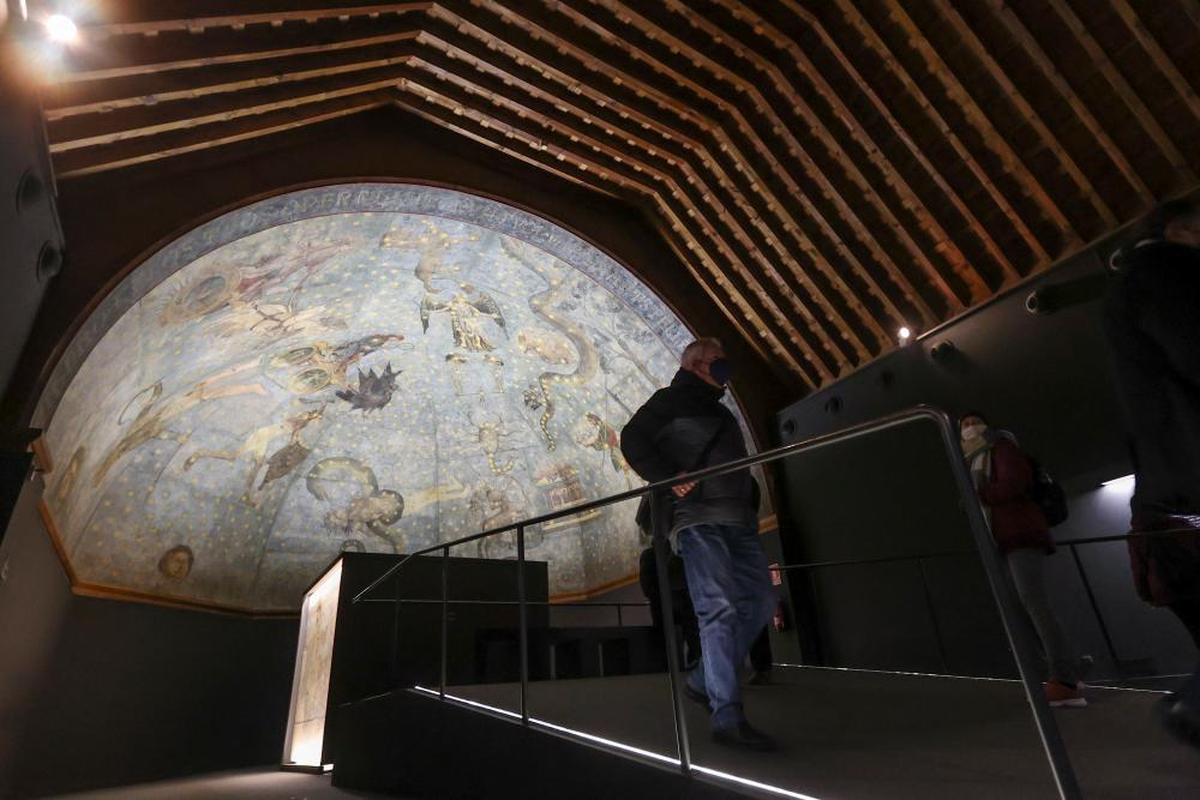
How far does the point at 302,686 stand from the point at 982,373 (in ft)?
28.6

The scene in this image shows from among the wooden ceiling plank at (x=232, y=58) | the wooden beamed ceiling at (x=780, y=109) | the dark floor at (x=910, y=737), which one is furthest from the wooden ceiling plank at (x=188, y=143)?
the dark floor at (x=910, y=737)

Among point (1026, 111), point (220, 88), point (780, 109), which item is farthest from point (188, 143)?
point (1026, 111)

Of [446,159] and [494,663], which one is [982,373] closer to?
[494,663]

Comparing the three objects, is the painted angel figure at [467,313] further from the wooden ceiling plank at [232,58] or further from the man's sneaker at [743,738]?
the man's sneaker at [743,738]

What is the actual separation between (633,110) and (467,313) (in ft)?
14.6

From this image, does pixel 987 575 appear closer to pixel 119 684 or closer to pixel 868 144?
pixel 868 144

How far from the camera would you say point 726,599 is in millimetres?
2662

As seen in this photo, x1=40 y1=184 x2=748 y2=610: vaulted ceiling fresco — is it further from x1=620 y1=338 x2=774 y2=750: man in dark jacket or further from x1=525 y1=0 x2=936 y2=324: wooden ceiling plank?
x1=620 y1=338 x2=774 y2=750: man in dark jacket

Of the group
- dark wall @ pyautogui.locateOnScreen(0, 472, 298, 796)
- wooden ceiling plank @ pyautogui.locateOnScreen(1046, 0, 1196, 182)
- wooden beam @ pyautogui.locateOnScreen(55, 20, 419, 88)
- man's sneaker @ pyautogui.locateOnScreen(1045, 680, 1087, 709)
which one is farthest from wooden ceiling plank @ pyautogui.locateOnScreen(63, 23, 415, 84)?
man's sneaker @ pyautogui.locateOnScreen(1045, 680, 1087, 709)

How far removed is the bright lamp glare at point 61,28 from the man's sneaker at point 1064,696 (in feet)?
21.6

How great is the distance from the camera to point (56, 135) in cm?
503

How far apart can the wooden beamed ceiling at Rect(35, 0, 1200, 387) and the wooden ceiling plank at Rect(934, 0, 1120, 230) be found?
0.06 feet

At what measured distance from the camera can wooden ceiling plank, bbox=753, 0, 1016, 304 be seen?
6312 millimetres

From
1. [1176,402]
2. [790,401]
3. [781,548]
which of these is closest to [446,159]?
[790,401]
